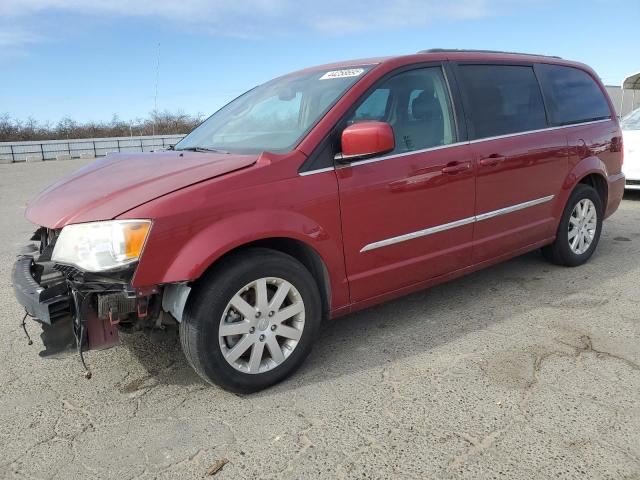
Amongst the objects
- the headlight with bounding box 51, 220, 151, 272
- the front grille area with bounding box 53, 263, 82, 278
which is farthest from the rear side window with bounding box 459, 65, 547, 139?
the front grille area with bounding box 53, 263, 82, 278

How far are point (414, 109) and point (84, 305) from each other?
2.31 m

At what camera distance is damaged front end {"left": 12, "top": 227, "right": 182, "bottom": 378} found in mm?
2385

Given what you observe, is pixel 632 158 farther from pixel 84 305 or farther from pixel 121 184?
pixel 84 305

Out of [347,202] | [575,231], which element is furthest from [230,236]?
[575,231]

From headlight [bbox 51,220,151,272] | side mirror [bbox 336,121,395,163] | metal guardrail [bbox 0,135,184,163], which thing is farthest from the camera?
metal guardrail [bbox 0,135,184,163]

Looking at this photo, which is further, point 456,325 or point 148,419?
point 456,325

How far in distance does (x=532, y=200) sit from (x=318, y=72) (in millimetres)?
1965

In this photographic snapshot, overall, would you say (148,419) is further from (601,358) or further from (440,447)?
(601,358)

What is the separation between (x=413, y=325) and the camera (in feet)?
11.7

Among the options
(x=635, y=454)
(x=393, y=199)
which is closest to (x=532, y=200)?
(x=393, y=199)

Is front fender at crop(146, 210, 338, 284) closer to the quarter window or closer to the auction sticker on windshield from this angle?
the quarter window

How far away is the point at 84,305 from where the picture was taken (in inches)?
95.1

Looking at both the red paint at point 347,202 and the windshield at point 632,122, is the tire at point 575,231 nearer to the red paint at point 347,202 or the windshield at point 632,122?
the red paint at point 347,202

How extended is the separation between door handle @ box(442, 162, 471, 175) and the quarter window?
0.54 feet
